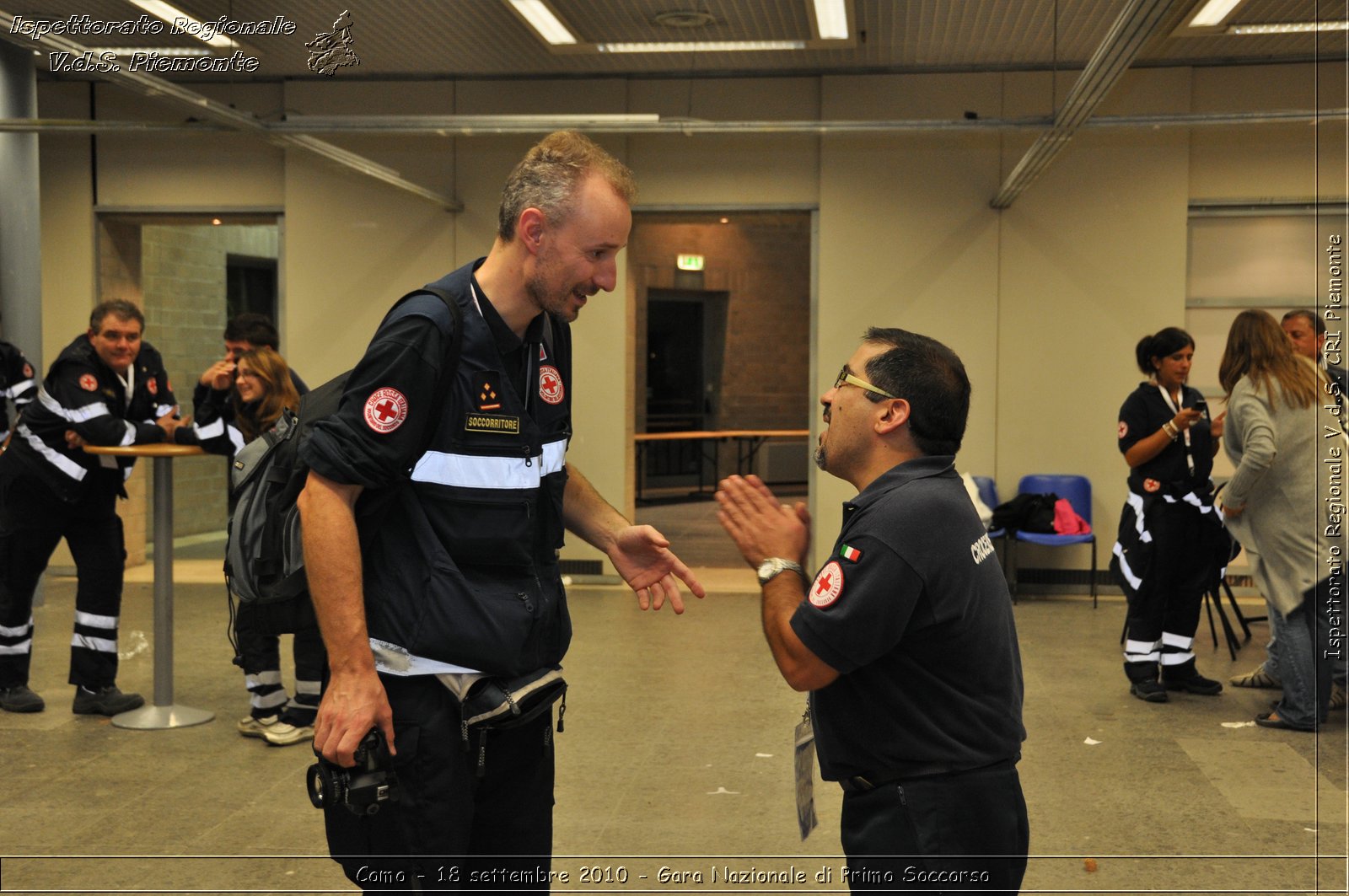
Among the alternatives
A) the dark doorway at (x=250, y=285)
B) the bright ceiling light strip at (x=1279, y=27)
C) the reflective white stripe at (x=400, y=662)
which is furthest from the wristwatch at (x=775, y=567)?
the dark doorway at (x=250, y=285)

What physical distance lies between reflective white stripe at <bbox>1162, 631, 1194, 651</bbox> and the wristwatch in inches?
168

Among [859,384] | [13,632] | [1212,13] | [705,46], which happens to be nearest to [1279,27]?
[1212,13]

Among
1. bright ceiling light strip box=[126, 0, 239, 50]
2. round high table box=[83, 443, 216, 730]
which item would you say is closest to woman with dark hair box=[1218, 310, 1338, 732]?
round high table box=[83, 443, 216, 730]

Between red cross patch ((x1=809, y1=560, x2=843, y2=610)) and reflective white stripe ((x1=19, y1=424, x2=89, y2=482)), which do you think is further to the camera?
reflective white stripe ((x1=19, y1=424, x2=89, y2=482))

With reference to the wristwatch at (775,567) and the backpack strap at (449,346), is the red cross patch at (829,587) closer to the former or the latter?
the wristwatch at (775,567)

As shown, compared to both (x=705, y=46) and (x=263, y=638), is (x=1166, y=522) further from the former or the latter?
(x=705, y=46)

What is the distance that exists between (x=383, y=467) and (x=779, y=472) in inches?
553

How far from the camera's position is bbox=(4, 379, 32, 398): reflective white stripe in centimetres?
575

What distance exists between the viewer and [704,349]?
1642cm

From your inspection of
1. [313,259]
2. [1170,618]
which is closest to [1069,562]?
[1170,618]

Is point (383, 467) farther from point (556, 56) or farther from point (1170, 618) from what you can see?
point (556, 56)

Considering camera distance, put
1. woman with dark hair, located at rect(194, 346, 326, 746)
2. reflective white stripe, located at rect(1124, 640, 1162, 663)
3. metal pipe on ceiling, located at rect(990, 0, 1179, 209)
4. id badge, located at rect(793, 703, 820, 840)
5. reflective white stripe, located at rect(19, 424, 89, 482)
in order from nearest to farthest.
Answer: id badge, located at rect(793, 703, 820, 840) → metal pipe on ceiling, located at rect(990, 0, 1179, 209) → woman with dark hair, located at rect(194, 346, 326, 746) → reflective white stripe, located at rect(19, 424, 89, 482) → reflective white stripe, located at rect(1124, 640, 1162, 663)

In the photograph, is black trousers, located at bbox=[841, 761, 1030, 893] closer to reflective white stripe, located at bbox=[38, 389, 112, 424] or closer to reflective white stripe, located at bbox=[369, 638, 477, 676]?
reflective white stripe, located at bbox=[369, 638, 477, 676]

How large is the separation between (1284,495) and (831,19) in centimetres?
410
